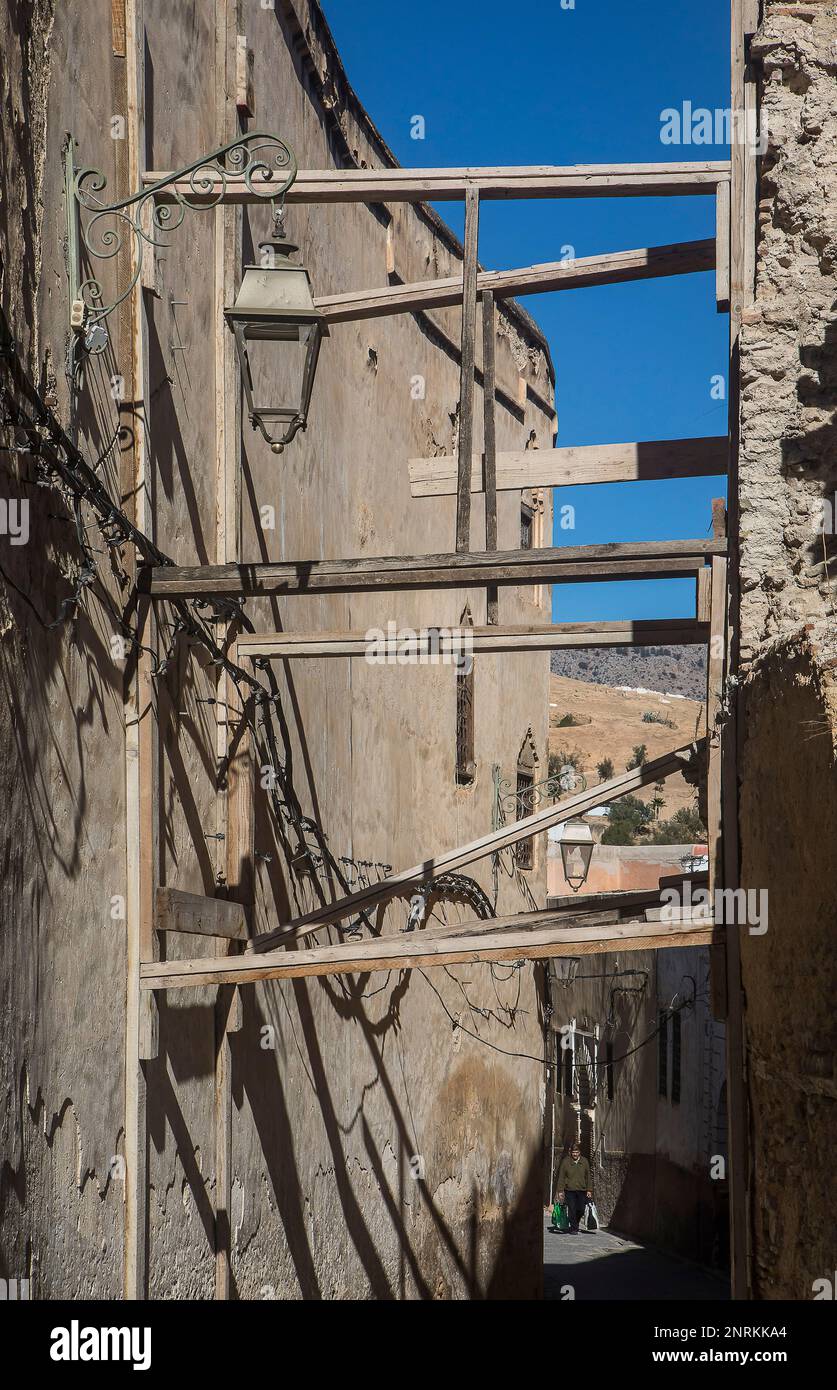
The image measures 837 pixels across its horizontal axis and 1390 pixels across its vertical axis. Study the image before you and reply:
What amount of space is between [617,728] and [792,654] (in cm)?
5205

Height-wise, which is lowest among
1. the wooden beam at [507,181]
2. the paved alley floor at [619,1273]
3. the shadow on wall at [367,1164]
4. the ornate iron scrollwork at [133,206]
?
the paved alley floor at [619,1273]

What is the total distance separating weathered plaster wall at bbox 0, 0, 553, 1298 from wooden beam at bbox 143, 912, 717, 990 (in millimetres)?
345

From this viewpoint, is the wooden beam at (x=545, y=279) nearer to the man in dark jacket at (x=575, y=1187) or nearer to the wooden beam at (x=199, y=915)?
the wooden beam at (x=199, y=915)

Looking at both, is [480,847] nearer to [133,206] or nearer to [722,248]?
[722,248]

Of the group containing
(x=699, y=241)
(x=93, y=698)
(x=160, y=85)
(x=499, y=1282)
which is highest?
(x=160, y=85)

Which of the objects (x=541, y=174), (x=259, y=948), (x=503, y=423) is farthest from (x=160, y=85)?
(x=503, y=423)

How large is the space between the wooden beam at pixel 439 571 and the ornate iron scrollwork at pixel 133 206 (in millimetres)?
1037

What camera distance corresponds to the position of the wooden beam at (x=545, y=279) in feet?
23.5

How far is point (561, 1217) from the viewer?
845 inches

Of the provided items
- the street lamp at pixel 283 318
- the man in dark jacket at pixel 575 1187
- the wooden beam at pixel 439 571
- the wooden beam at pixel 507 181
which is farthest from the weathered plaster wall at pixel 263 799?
the man in dark jacket at pixel 575 1187
